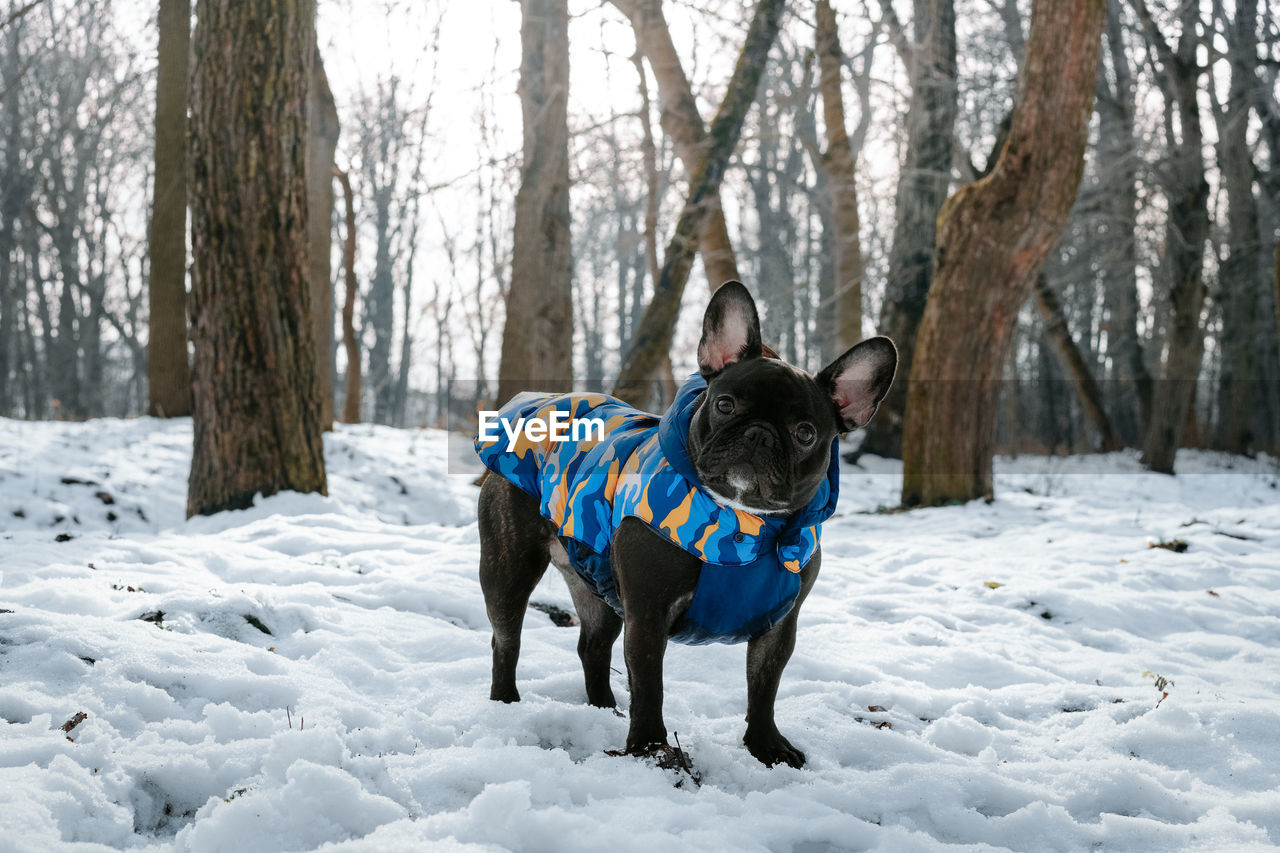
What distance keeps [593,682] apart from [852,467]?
848 centimetres

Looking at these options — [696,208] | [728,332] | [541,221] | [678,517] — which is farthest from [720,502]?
[541,221]

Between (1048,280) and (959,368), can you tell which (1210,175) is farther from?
(959,368)

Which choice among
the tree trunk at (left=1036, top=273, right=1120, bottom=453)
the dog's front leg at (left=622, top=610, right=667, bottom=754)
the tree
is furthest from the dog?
the tree

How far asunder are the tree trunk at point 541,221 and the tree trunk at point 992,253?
391 centimetres

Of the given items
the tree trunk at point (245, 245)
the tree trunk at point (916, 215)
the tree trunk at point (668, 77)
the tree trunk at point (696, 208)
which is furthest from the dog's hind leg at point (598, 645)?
the tree trunk at point (916, 215)

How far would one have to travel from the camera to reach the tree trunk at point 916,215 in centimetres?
1109

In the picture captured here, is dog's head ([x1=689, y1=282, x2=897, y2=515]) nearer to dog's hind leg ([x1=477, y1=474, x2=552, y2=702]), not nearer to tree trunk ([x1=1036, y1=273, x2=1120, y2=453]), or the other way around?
dog's hind leg ([x1=477, y1=474, x2=552, y2=702])

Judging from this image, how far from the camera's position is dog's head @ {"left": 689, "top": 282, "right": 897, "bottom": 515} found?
2322 millimetres

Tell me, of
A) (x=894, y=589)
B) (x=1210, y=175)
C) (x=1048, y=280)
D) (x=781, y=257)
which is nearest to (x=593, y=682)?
(x=894, y=589)

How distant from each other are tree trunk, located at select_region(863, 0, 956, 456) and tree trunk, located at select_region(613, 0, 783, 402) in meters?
3.54

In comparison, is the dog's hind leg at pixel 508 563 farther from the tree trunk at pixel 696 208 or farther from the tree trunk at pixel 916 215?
the tree trunk at pixel 916 215

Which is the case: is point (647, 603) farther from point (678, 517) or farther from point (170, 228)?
point (170, 228)

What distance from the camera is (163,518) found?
6.95 m

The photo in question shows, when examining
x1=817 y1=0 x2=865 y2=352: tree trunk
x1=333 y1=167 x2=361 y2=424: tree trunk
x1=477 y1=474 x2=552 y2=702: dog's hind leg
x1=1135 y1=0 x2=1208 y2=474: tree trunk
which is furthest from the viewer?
x1=333 y1=167 x2=361 y2=424: tree trunk
